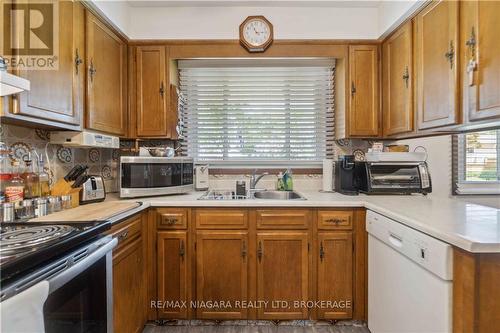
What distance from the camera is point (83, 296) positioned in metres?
1.12

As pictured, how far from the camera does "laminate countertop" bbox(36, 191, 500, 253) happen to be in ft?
3.20

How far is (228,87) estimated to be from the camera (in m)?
2.60

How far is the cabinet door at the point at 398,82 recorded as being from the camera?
1.97m

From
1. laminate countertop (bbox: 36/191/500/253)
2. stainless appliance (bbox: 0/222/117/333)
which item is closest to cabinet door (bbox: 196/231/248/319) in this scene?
laminate countertop (bbox: 36/191/500/253)

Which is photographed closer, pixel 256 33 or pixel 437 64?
pixel 437 64

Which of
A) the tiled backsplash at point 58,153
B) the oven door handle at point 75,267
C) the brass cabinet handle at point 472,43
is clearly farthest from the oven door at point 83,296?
the brass cabinet handle at point 472,43

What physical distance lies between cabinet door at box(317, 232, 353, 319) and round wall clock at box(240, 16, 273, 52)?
1.60 meters

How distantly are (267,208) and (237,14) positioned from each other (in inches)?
65.4

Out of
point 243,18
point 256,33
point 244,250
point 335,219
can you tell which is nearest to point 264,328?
point 244,250

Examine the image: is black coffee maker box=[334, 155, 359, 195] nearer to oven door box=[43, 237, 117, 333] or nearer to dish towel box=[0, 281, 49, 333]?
oven door box=[43, 237, 117, 333]

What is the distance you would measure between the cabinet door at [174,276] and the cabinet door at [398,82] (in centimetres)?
183

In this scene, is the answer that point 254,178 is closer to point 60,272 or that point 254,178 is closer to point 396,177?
point 396,177

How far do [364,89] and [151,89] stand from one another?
182 centimetres

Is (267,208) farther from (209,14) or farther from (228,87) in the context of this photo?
(209,14)
